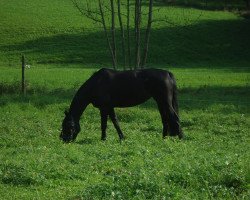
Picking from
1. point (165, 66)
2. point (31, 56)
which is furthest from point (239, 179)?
point (31, 56)

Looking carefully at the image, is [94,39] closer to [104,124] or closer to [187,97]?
[187,97]

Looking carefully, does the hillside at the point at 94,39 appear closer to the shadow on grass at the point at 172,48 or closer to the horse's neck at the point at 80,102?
the shadow on grass at the point at 172,48

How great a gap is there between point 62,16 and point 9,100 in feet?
132

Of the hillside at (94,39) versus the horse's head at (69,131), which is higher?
the horse's head at (69,131)

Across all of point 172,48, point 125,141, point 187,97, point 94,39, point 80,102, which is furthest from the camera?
point 94,39

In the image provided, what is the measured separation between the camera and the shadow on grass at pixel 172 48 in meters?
49.0

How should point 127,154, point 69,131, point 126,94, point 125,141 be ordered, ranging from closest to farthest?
1. point 127,154
2. point 125,141
3. point 69,131
4. point 126,94

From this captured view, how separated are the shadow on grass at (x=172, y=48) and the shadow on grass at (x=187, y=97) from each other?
1797 centimetres

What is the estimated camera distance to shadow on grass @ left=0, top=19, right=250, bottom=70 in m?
49.0

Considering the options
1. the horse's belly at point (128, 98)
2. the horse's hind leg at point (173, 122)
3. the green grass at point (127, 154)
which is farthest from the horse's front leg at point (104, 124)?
the horse's hind leg at point (173, 122)

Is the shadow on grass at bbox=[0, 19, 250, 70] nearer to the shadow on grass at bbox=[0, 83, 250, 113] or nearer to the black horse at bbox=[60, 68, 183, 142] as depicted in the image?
the shadow on grass at bbox=[0, 83, 250, 113]

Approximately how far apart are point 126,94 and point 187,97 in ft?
33.1

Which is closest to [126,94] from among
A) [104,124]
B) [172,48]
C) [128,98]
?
[128,98]

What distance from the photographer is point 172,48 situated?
53.1 meters
